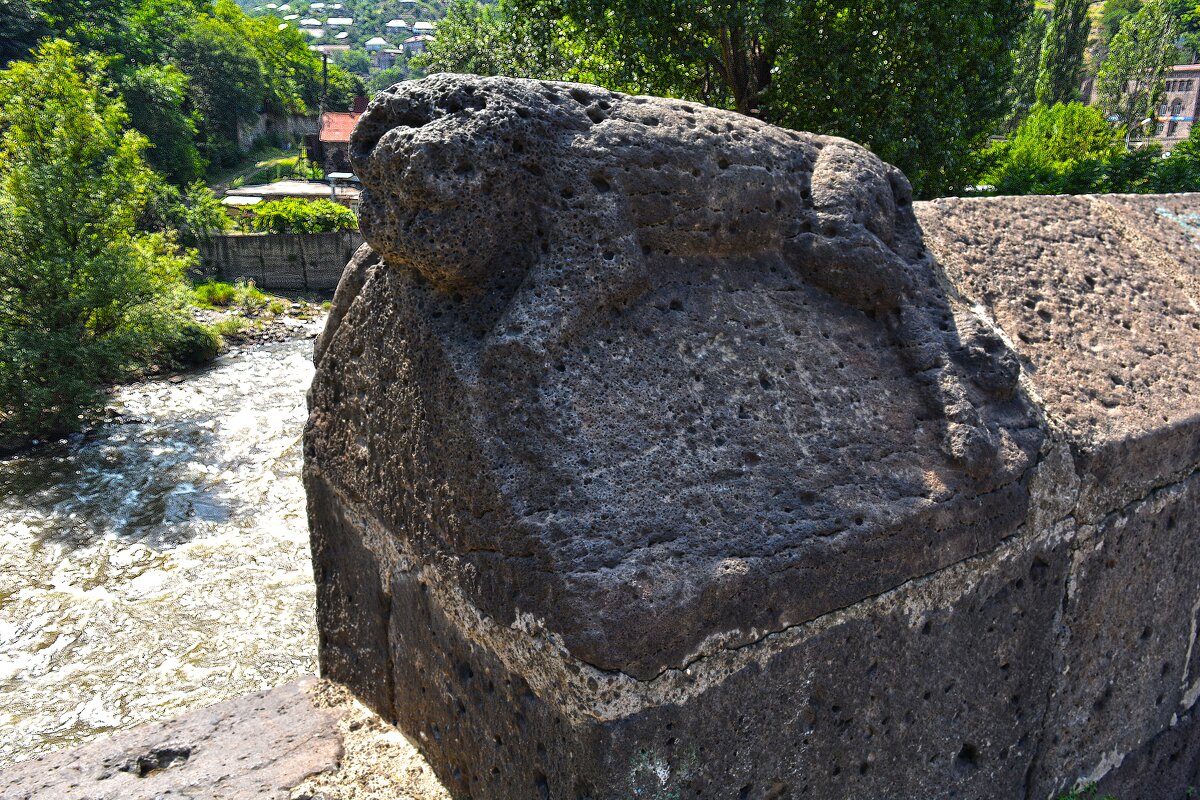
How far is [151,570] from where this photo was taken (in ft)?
27.3

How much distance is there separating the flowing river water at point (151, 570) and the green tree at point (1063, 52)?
24.6m

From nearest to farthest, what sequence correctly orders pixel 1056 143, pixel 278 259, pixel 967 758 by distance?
pixel 967 758 → pixel 1056 143 → pixel 278 259

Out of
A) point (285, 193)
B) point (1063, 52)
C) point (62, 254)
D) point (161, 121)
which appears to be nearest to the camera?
point (62, 254)

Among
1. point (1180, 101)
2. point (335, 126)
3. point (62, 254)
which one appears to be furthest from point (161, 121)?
point (1180, 101)

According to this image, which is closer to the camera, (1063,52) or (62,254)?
(62,254)

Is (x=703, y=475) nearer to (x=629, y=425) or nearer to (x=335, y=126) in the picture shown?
(x=629, y=425)

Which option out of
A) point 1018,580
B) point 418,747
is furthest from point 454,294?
point 1018,580

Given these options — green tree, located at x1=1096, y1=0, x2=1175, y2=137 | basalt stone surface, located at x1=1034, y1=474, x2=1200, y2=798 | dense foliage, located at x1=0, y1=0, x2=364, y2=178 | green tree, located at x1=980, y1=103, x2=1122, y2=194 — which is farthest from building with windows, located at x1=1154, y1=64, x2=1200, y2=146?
basalt stone surface, located at x1=1034, y1=474, x2=1200, y2=798

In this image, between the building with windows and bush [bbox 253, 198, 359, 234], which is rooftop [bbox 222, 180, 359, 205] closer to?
bush [bbox 253, 198, 359, 234]

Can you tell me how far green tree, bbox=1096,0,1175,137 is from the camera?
3158 cm

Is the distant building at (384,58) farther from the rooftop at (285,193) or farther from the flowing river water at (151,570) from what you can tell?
the flowing river water at (151,570)

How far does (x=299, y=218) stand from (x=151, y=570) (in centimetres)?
1635

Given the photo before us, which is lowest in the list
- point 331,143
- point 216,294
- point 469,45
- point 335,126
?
point 216,294

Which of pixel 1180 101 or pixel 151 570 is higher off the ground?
pixel 1180 101
